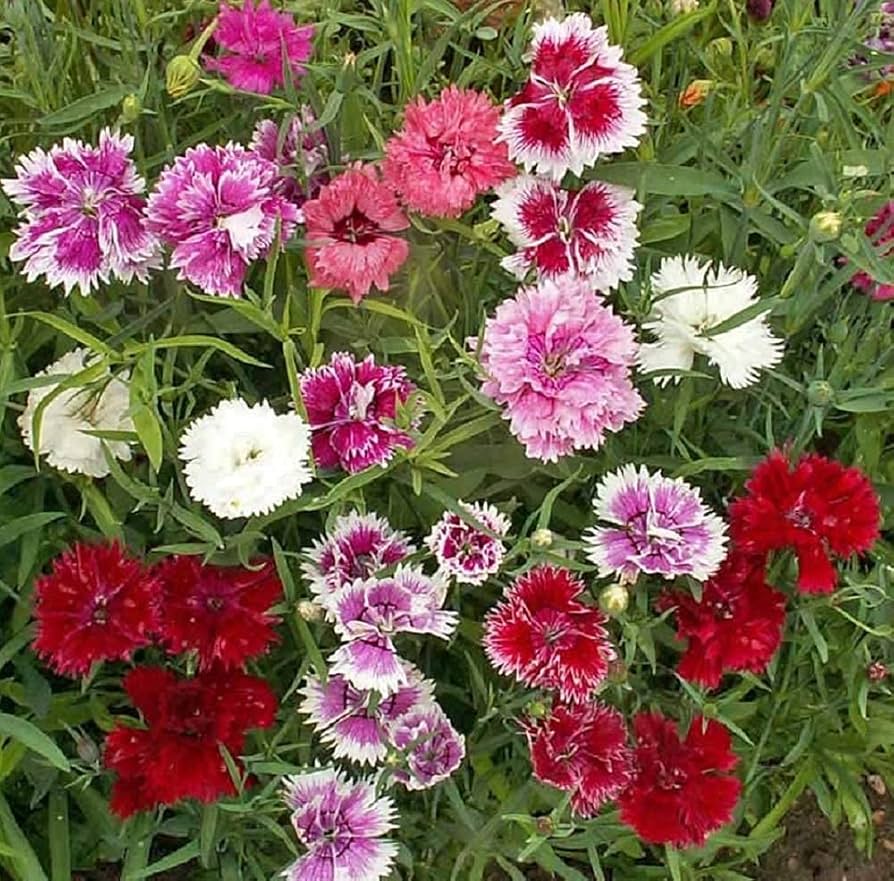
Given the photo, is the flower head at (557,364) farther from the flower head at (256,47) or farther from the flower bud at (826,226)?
the flower head at (256,47)

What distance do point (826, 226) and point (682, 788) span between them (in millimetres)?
481

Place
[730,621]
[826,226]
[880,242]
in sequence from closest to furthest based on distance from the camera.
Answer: [826,226]
[730,621]
[880,242]

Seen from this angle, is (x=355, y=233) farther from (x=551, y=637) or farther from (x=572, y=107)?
(x=551, y=637)

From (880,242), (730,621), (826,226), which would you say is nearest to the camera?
(826,226)

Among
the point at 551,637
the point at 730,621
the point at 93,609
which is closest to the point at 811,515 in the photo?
the point at 730,621

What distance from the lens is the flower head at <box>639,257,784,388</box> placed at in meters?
1.19

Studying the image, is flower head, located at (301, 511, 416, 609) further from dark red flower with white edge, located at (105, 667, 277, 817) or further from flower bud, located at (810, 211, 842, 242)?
flower bud, located at (810, 211, 842, 242)

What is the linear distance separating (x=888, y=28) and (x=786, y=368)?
22.9 inches

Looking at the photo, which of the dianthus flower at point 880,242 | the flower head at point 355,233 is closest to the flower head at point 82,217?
the flower head at point 355,233

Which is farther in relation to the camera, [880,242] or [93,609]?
[880,242]

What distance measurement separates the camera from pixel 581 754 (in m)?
1.18

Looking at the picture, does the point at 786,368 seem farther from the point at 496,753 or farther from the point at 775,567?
the point at 496,753

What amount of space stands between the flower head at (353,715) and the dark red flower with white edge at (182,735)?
0.04 m

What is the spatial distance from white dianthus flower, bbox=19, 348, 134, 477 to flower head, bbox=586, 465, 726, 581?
1.35 feet
